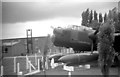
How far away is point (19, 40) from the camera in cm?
6000

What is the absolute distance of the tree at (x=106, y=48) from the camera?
24.0ft

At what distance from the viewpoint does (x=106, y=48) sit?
7391 mm

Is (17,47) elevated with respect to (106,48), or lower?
lower

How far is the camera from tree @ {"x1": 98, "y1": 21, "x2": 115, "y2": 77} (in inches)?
288

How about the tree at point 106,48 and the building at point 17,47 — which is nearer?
the tree at point 106,48

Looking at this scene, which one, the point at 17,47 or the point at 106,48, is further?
the point at 17,47

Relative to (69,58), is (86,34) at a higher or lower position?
higher

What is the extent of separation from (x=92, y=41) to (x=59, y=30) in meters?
2.76

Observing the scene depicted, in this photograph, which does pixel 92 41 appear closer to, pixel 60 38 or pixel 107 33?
pixel 60 38

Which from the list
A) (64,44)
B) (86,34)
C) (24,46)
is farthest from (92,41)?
(24,46)

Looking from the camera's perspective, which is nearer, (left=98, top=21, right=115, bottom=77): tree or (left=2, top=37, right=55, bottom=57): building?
(left=98, top=21, right=115, bottom=77): tree

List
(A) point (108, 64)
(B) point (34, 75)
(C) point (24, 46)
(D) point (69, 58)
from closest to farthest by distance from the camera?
(A) point (108, 64) → (B) point (34, 75) → (D) point (69, 58) → (C) point (24, 46)

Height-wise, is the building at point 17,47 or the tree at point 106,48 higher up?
the tree at point 106,48

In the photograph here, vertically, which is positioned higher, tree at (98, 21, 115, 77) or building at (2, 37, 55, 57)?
tree at (98, 21, 115, 77)
